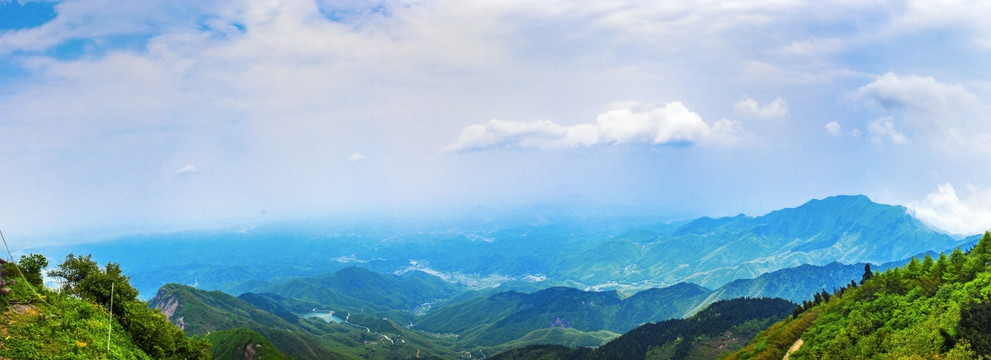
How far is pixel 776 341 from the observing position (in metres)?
79.9

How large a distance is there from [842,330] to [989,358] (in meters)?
20.9

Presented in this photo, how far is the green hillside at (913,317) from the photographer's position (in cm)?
4472

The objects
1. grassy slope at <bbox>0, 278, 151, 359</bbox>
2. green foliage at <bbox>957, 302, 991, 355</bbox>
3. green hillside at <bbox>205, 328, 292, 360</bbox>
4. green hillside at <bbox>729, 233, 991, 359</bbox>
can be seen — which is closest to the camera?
grassy slope at <bbox>0, 278, 151, 359</bbox>

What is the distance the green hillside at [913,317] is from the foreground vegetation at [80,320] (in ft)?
230

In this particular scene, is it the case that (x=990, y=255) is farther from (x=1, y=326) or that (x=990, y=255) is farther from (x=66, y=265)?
(x=66, y=265)

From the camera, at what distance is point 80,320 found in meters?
40.8

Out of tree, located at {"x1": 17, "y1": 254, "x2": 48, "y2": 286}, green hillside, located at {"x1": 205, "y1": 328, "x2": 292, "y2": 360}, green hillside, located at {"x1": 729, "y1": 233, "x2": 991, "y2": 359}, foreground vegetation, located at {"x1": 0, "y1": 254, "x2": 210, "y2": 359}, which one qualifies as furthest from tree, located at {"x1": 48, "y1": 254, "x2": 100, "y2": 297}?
green hillside, located at {"x1": 729, "y1": 233, "x2": 991, "y2": 359}

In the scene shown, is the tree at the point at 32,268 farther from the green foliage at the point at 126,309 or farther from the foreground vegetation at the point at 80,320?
the green foliage at the point at 126,309

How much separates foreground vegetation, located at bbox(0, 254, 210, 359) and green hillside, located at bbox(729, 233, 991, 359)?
70.2 meters

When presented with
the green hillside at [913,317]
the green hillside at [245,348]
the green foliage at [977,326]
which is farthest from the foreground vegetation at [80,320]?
the green hillside at [245,348]

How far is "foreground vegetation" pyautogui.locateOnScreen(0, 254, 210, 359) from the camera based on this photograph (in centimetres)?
3419

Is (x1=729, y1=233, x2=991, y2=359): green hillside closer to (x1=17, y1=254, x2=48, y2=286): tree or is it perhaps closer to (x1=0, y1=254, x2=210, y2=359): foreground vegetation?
(x1=0, y1=254, x2=210, y2=359): foreground vegetation

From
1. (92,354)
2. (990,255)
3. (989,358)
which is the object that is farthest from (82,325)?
(990,255)

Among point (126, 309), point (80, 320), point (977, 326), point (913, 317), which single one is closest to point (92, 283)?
point (126, 309)
